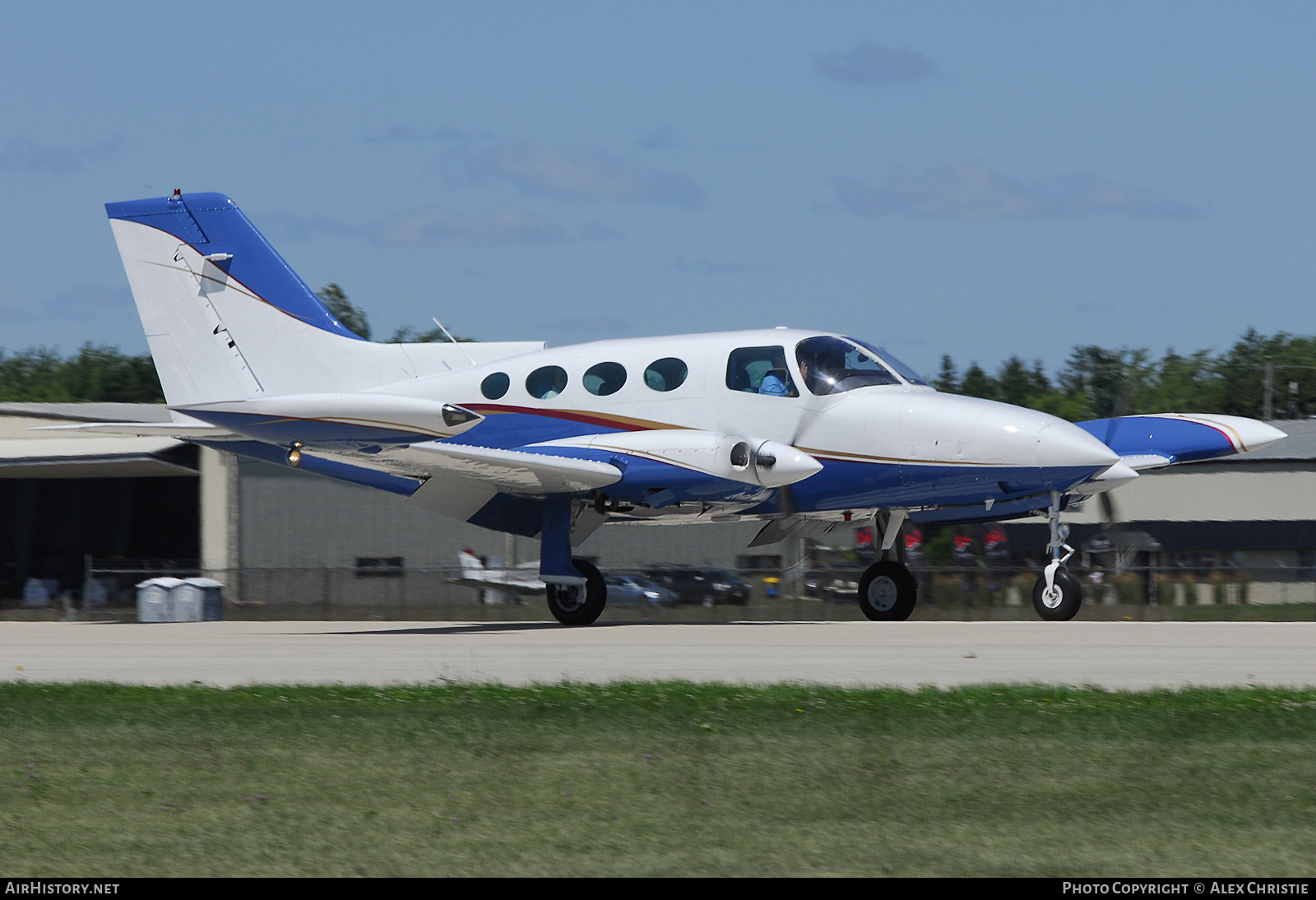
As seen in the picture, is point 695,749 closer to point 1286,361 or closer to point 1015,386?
point 1015,386

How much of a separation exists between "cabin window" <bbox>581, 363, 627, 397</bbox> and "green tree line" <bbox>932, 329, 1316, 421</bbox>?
182 feet

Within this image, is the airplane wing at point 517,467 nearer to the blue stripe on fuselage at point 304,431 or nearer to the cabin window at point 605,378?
the blue stripe on fuselage at point 304,431

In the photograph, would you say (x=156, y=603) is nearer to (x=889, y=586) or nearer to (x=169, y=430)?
(x=169, y=430)

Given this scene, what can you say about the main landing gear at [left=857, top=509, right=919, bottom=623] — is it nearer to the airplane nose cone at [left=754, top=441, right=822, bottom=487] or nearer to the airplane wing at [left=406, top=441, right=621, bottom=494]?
the airplane nose cone at [left=754, top=441, right=822, bottom=487]

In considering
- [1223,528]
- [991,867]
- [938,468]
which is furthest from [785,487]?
[1223,528]

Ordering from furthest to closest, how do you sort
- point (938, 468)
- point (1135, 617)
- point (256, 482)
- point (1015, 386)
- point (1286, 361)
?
point (1286, 361) < point (1015, 386) < point (256, 482) < point (1135, 617) < point (938, 468)

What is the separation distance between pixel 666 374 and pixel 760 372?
130 centimetres

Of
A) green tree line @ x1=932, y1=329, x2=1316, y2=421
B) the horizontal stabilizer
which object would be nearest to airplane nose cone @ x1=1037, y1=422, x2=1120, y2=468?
the horizontal stabilizer

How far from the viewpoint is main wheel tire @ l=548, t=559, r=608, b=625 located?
20.8 metres

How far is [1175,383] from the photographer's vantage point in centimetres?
10250

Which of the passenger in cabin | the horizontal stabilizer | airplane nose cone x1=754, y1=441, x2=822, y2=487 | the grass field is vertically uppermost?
the passenger in cabin

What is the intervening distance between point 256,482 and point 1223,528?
27464 mm

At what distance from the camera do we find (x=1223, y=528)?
4291 cm

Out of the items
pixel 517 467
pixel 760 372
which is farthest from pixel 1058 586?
pixel 517 467
